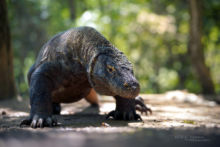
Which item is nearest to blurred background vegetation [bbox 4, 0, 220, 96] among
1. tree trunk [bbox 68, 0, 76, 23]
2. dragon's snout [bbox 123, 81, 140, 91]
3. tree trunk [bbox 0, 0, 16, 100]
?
tree trunk [bbox 68, 0, 76, 23]

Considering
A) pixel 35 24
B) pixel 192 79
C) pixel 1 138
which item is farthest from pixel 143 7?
pixel 1 138

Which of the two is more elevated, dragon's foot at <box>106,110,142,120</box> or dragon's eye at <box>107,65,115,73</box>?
dragon's eye at <box>107,65,115,73</box>

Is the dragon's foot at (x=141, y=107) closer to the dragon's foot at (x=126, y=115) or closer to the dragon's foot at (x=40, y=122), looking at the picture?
the dragon's foot at (x=126, y=115)

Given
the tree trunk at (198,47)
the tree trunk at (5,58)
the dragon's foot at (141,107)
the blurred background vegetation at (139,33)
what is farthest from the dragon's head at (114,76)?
the blurred background vegetation at (139,33)

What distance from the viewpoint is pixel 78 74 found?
3682 mm

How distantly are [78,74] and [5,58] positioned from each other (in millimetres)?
4321

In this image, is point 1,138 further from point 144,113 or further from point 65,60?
point 144,113

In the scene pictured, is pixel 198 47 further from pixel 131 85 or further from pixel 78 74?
pixel 131 85

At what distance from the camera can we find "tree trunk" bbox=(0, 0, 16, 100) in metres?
7.24

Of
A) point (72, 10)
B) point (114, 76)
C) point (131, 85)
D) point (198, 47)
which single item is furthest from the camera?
point (72, 10)

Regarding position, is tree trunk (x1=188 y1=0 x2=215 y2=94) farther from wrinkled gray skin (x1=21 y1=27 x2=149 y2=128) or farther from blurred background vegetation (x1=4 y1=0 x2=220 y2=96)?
wrinkled gray skin (x1=21 y1=27 x2=149 y2=128)

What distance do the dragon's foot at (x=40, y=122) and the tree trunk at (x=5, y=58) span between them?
14.4ft

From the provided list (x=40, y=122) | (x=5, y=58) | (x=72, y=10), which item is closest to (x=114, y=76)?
(x=40, y=122)

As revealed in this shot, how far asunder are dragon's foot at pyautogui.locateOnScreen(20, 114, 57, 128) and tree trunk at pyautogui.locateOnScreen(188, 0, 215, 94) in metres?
6.84
